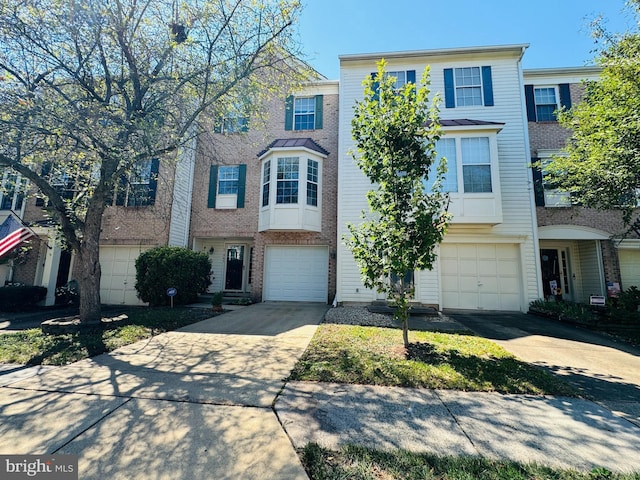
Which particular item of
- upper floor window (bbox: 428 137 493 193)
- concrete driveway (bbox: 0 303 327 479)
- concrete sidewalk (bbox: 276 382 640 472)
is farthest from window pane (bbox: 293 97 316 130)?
concrete sidewalk (bbox: 276 382 640 472)

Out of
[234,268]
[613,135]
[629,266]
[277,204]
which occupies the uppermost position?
[613,135]

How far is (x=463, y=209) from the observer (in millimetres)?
9539

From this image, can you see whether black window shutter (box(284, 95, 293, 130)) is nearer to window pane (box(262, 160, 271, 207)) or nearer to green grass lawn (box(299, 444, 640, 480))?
window pane (box(262, 160, 271, 207))

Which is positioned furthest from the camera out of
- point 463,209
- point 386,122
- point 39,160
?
point 463,209

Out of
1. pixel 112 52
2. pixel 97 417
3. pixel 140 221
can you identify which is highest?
pixel 112 52

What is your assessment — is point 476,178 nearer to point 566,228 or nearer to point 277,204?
point 566,228

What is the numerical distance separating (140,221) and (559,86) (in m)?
18.7

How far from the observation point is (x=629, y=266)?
10797 mm

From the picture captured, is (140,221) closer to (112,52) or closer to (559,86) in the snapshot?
(112,52)

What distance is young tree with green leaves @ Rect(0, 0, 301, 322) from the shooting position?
5.46 metres

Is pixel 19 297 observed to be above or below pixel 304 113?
below

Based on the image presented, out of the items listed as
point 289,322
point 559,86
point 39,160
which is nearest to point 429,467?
point 289,322

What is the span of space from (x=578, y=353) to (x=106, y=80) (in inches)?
460

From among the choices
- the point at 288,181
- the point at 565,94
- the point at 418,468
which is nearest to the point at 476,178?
the point at 565,94
